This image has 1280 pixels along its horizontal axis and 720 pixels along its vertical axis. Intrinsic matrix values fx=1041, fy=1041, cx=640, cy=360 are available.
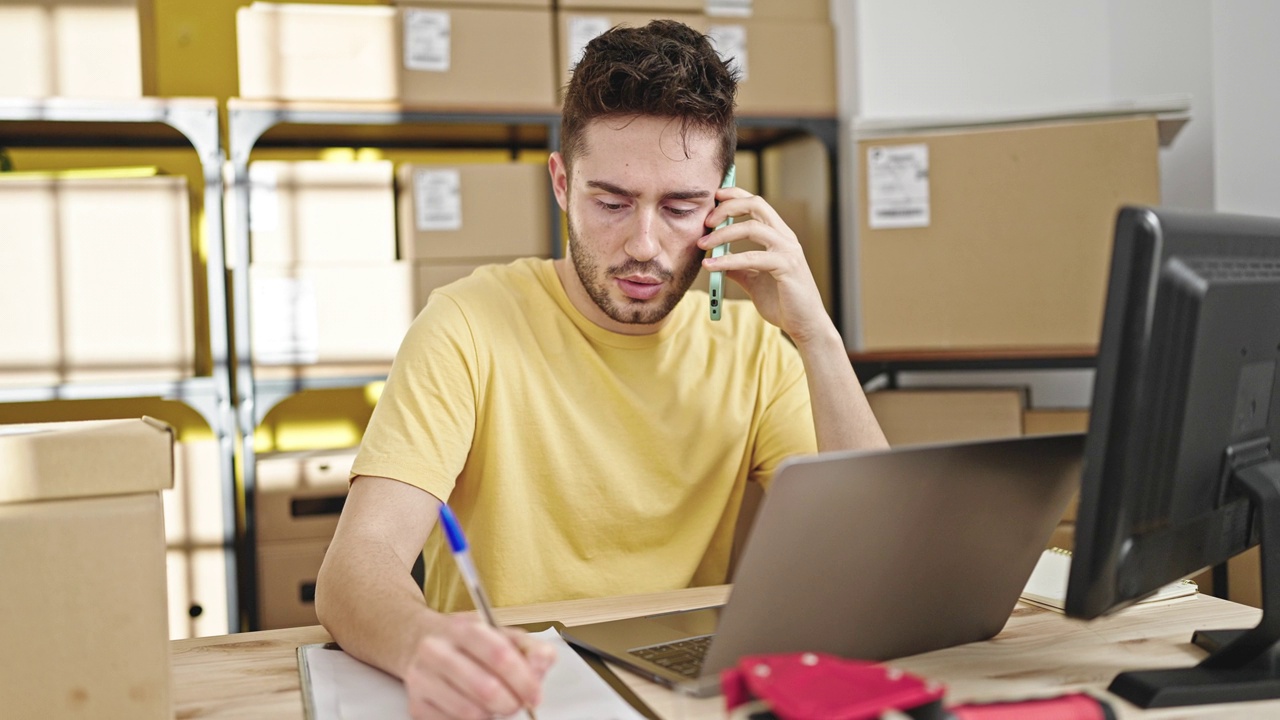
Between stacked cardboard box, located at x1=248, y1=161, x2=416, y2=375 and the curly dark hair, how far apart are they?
103 centimetres

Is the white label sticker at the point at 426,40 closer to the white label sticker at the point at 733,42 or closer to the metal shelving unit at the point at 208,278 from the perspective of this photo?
the metal shelving unit at the point at 208,278

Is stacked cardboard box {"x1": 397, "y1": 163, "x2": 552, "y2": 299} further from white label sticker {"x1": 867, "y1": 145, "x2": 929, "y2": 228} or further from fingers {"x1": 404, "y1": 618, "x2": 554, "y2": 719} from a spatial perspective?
fingers {"x1": 404, "y1": 618, "x2": 554, "y2": 719}

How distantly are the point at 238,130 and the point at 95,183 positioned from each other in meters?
0.30

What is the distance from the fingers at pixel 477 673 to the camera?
63cm

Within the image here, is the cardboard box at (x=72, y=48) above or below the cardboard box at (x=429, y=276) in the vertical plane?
above

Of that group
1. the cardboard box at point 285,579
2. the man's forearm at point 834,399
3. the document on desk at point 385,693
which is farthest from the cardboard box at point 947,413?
the document on desk at point 385,693

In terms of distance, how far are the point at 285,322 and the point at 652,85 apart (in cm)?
129

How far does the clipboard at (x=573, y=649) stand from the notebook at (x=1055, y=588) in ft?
1.41

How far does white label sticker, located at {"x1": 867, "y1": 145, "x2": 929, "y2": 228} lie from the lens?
208 centimetres

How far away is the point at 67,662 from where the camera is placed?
617 millimetres

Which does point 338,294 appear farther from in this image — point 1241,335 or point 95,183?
point 1241,335

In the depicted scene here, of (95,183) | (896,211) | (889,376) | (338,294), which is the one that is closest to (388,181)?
(338,294)

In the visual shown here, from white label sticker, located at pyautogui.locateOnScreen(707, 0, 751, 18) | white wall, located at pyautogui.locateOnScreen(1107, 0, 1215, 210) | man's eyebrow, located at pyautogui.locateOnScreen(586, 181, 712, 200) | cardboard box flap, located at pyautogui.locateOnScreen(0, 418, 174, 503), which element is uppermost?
white label sticker, located at pyautogui.locateOnScreen(707, 0, 751, 18)

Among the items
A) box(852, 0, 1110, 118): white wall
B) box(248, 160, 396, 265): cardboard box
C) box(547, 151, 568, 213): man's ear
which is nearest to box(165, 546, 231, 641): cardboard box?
box(248, 160, 396, 265): cardboard box
